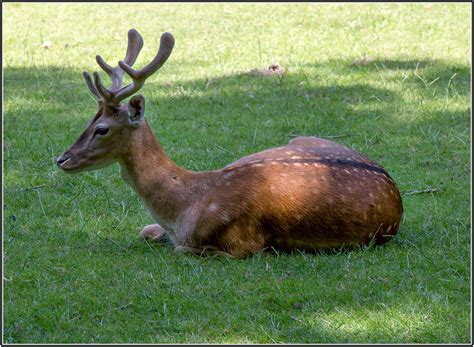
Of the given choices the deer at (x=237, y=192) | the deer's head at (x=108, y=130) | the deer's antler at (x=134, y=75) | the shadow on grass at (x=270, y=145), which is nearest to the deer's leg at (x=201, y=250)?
the deer at (x=237, y=192)

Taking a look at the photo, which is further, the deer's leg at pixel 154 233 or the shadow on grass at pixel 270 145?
the deer's leg at pixel 154 233

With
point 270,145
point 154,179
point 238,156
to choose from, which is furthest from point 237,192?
point 270,145

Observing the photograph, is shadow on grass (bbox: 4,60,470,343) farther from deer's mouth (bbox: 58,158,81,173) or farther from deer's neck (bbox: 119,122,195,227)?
deer's mouth (bbox: 58,158,81,173)

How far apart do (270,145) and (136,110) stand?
2.66m

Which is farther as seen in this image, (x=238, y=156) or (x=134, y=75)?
(x=238, y=156)

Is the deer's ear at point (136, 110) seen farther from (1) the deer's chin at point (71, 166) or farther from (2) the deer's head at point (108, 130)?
(1) the deer's chin at point (71, 166)

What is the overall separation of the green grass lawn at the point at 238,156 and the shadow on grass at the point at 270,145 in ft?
0.06

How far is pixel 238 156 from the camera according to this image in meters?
9.20

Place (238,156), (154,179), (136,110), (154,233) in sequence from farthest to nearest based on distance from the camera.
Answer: (238,156) → (154,233) → (154,179) → (136,110)

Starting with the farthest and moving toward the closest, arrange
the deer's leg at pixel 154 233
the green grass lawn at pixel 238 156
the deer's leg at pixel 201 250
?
the deer's leg at pixel 154 233, the deer's leg at pixel 201 250, the green grass lawn at pixel 238 156

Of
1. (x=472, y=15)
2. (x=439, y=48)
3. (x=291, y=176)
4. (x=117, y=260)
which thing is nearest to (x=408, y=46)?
(x=439, y=48)

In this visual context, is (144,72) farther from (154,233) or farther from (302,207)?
(302,207)

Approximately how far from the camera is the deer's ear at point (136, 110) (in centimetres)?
696

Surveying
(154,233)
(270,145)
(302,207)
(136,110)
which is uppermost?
(136,110)
